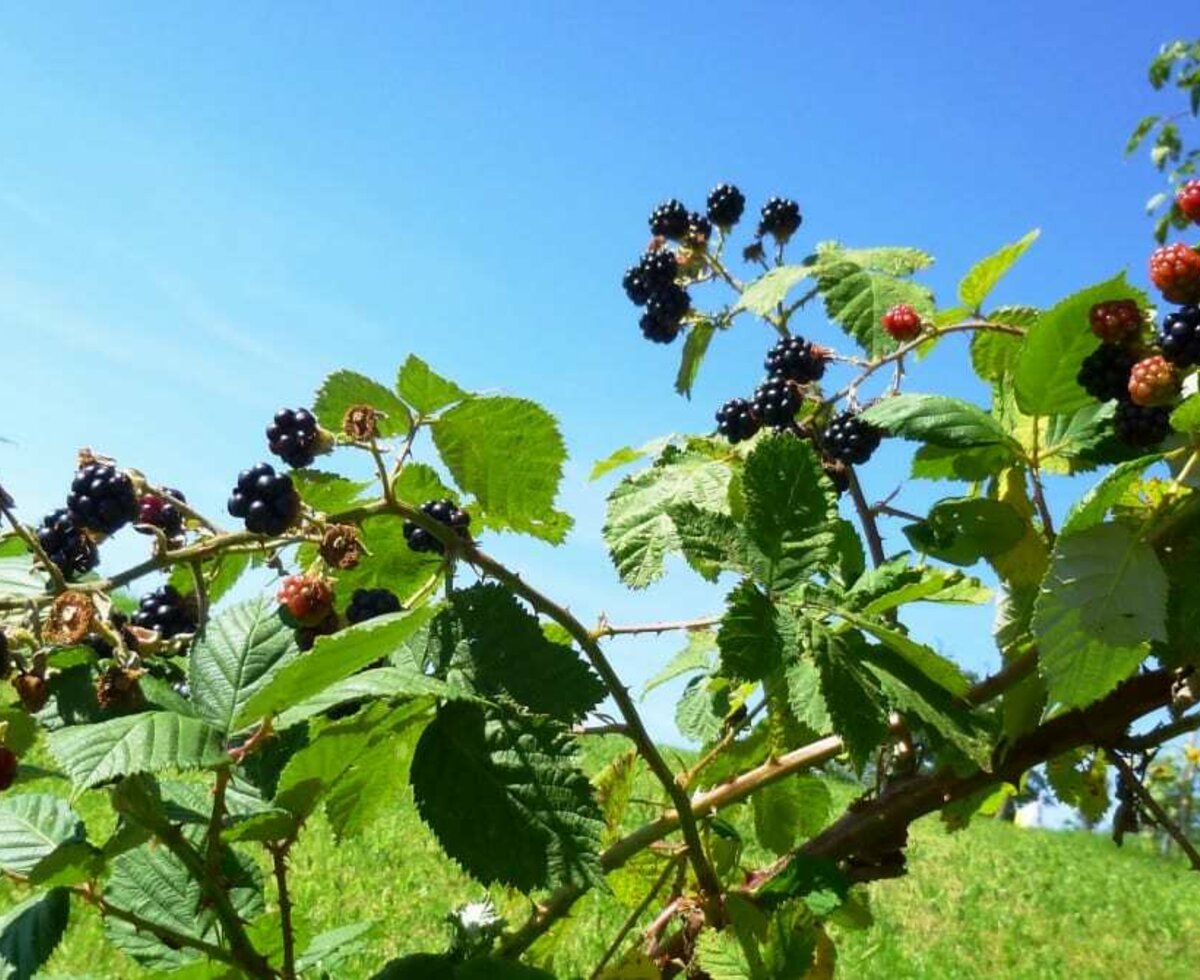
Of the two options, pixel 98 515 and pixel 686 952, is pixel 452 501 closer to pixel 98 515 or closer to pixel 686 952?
pixel 98 515

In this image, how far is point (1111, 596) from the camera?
90 centimetres

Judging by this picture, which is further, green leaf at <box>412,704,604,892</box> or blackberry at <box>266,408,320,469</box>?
blackberry at <box>266,408,320,469</box>

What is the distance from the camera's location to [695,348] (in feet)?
6.08

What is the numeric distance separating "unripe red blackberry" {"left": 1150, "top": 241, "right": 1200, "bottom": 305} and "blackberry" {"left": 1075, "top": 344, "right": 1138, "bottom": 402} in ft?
0.22

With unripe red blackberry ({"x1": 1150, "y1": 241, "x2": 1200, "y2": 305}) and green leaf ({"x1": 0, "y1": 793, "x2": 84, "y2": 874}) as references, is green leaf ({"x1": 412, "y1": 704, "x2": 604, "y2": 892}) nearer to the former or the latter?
green leaf ({"x1": 0, "y1": 793, "x2": 84, "y2": 874})

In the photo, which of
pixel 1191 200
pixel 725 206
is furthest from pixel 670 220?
pixel 1191 200

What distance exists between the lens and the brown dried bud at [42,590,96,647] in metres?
0.76

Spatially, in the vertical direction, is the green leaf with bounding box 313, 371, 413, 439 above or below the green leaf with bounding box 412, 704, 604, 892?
above

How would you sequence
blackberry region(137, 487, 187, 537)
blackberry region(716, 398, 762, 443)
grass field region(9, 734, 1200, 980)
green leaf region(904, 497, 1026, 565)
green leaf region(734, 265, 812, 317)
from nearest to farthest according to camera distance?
1. blackberry region(137, 487, 187, 537)
2. green leaf region(904, 497, 1026, 565)
3. blackberry region(716, 398, 762, 443)
4. green leaf region(734, 265, 812, 317)
5. grass field region(9, 734, 1200, 980)

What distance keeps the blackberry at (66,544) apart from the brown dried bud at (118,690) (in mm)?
134

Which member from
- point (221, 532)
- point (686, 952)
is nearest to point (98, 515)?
point (221, 532)

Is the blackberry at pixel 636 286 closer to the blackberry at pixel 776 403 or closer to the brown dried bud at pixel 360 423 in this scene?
the blackberry at pixel 776 403

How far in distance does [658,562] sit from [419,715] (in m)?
0.42

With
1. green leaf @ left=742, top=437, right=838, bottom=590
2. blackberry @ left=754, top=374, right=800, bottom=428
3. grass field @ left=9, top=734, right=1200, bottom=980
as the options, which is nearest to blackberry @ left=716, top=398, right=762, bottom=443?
blackberry @ left=754, top=374, right=800, bottom=428
